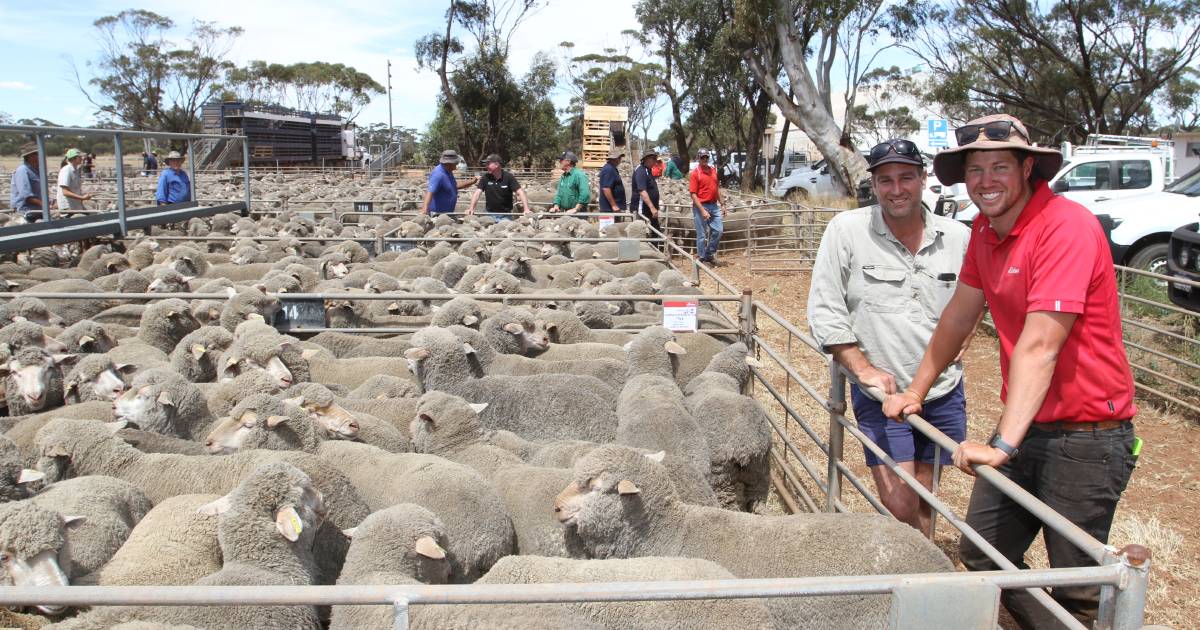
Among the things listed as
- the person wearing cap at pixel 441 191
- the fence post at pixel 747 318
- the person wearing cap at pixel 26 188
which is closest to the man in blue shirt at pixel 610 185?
the person wearing cap at pixel 441 191

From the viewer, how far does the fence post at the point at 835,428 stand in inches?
136

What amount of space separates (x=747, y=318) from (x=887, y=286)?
2.00 m

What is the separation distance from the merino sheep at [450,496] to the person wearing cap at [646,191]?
9104 mm

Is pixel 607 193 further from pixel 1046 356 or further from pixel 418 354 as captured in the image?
pixel 1046 356

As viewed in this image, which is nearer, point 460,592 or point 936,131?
point 460,592

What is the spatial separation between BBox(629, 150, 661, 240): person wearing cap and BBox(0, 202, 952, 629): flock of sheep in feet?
19.5

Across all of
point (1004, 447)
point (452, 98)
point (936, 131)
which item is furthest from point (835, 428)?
point (452, 98)

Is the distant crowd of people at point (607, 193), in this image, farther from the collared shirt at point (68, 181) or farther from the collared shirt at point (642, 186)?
the collared shirt at point (68, 181)

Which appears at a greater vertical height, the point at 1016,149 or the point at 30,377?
the point at 1016,149

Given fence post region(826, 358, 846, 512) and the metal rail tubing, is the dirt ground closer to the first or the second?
fence post region(826, 358, 846, 512)

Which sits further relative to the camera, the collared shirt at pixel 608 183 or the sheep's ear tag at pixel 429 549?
the collared shirt at pixel 608 183

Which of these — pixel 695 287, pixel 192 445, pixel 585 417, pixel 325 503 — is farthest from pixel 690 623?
pixel 695 287

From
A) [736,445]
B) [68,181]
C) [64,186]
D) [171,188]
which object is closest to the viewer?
[736,445]

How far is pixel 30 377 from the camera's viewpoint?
4848mm
